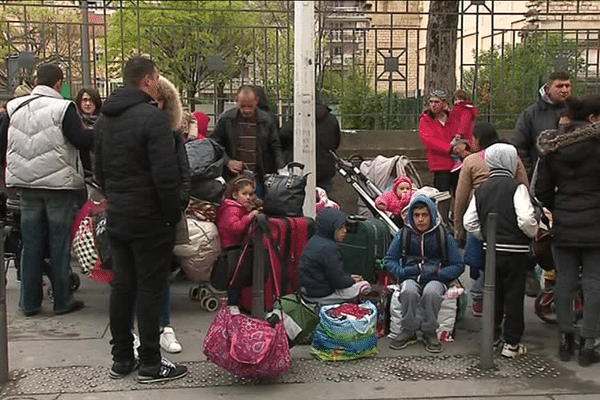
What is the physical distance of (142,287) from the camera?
16.1 ft

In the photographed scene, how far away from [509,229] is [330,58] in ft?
16.9

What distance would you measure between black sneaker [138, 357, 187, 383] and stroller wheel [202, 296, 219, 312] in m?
1.51

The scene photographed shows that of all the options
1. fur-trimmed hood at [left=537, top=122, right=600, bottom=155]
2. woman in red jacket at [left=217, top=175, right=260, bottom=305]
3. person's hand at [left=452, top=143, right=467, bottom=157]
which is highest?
fur-trimmed hood at [left=537, top=122, right=600, bottom=155]

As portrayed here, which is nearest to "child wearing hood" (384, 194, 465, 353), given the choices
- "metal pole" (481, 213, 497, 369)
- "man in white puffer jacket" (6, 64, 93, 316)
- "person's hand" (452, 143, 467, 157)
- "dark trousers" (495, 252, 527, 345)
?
"dark trousers" (495, 252, 527, 345)

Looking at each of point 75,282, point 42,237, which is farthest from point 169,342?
point 75,282

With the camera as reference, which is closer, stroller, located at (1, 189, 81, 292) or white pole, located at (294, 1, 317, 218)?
white pole, located at (294, 1, 317, 218)

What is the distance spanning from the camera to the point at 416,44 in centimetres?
1019

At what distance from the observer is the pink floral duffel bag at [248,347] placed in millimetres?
4801

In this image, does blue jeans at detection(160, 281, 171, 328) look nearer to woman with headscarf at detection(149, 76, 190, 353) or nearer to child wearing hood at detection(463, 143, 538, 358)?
woman with headscarf at detection(149, 76, 190, 353)

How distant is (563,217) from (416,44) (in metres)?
5.28

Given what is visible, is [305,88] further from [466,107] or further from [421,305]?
[466,107]

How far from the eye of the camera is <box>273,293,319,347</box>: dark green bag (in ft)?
17.9

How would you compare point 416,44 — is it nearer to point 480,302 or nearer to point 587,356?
point 480,302

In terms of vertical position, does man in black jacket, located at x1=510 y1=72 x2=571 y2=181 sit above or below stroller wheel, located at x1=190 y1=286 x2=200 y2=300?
above
